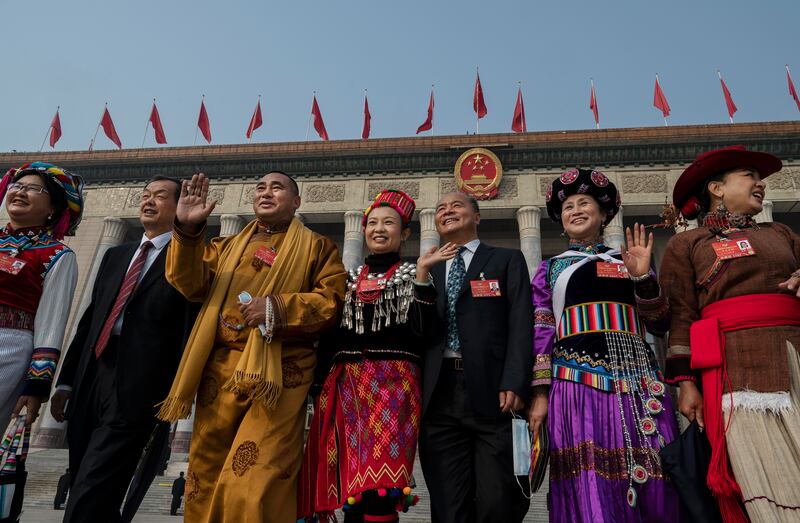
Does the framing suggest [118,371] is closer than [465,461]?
No

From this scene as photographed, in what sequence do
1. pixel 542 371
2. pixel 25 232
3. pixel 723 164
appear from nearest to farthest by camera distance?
pixel 542 371
pixel 723 164
pixel 25 232

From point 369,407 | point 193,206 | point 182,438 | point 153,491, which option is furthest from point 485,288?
point 182,438

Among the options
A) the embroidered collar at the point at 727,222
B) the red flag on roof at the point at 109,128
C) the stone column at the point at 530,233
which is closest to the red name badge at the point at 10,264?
the embroidered collar at the point at 727,222

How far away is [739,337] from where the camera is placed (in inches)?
97.2

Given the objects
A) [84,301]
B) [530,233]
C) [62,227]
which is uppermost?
[530,233]

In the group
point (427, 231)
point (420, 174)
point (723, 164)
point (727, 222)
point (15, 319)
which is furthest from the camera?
point (420, 174)

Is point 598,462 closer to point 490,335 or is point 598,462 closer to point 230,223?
point 490,335

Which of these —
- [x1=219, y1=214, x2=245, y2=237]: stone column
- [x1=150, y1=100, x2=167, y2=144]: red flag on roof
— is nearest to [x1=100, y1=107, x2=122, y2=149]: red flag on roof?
[x1=150, y1=100, x2=167, y2=144]: red flag on roof

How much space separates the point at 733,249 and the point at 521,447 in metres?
1.51

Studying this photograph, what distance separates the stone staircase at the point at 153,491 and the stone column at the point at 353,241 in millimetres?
7665

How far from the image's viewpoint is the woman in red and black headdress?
98.1 inches

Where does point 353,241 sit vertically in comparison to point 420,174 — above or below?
below

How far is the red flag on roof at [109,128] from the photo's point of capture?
20922mm

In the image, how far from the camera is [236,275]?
2.99m
